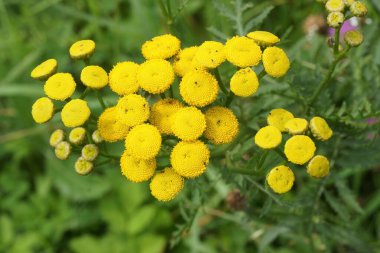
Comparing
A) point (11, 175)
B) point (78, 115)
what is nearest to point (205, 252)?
point (11, 175)

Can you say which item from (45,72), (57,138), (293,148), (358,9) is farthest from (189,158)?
(358,9)

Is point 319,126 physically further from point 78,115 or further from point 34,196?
point 34,196

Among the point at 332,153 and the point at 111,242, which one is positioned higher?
the point at 332,153

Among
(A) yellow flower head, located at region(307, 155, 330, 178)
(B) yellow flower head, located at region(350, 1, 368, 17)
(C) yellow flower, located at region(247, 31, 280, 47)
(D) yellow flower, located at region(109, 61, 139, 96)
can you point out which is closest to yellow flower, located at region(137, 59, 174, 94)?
(D) yellow flower, located at region(109, 61, 139, 96)

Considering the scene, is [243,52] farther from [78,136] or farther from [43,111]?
[43,111]

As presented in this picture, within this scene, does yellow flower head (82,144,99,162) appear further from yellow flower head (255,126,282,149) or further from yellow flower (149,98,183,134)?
yellow flower head (255,126,282,149)

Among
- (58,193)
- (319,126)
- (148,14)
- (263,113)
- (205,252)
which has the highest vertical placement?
(319,126)
